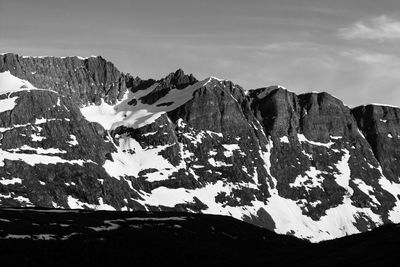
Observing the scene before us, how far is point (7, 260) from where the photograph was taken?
19075 centimetres

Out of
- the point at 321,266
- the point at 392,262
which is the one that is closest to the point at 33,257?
the point at 321,266

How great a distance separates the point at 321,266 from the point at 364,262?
32.0 ft

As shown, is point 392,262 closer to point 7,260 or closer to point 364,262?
point 364,262

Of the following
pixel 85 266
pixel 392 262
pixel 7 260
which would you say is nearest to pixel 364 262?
pixel 392 262

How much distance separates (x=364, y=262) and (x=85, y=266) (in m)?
63.4

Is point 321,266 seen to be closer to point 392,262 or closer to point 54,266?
point 392,262

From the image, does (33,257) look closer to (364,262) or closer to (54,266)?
(54,266)

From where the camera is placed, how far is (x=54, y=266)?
7697 inches

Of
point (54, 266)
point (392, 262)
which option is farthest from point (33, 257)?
point (392, 262)

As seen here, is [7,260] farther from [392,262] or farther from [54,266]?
[392,262]

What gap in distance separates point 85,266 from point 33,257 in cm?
1195

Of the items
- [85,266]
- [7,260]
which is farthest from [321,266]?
[7,260]

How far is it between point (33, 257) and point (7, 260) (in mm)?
8730

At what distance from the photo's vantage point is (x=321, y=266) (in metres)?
198
